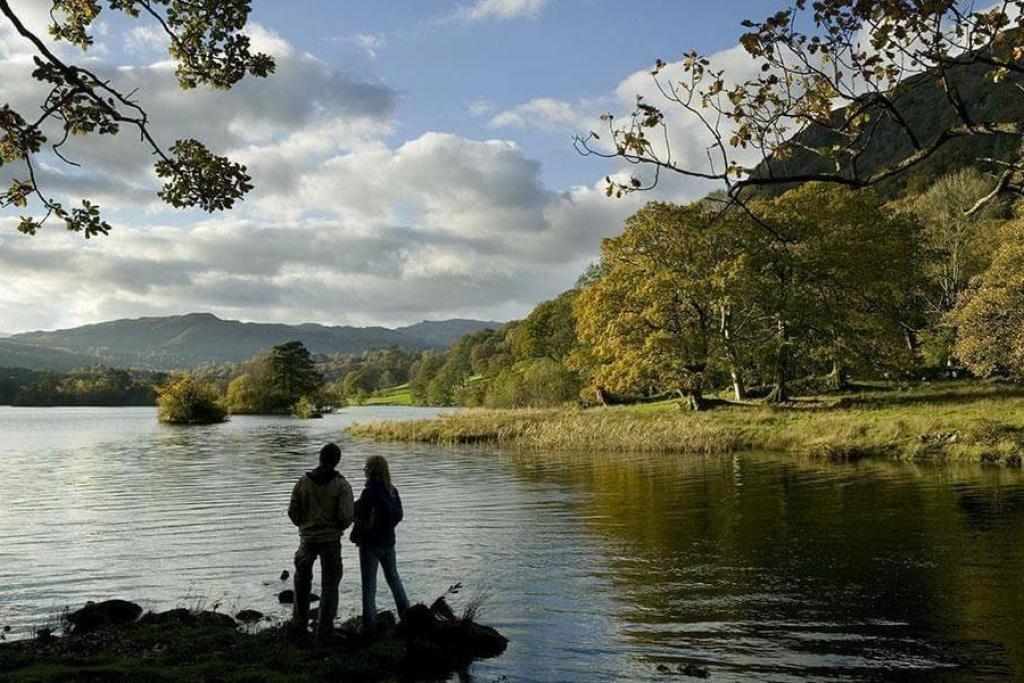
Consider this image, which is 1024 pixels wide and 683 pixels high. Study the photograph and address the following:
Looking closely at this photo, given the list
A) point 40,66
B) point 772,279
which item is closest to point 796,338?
point 772,279

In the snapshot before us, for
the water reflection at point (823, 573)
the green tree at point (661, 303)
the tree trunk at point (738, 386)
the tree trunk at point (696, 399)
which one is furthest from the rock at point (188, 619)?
the tree trunk at point (738, 386)

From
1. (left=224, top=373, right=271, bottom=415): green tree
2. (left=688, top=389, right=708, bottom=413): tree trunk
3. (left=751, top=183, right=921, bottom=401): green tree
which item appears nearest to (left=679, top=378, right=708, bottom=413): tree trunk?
(left=688, top=389, right=708, bottom=413): tree trunk

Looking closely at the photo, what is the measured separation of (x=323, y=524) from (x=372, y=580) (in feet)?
3.59

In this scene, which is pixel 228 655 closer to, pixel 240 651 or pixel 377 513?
pixel 240 651

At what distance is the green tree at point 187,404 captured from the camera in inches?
3920

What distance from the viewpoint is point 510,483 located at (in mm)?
30750

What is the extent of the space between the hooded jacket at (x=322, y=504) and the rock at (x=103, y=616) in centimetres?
368

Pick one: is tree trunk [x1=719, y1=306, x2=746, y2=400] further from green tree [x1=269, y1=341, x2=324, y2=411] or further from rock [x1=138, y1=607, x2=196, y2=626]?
green tree [x1=269, y1=341, x2=324, y2=411]

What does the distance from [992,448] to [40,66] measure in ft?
113

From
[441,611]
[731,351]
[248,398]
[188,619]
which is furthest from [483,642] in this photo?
[248,398]

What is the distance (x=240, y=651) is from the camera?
387 inches

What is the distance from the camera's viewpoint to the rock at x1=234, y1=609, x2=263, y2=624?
40.9ft

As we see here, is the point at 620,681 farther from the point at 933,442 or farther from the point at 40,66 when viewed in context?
the point at 933,442

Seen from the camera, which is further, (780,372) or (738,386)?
(738,386)
